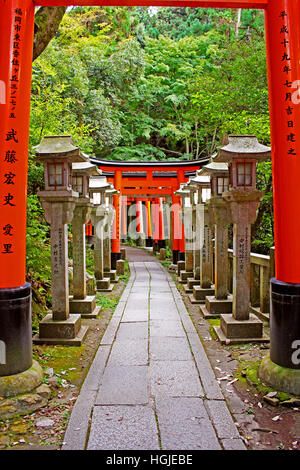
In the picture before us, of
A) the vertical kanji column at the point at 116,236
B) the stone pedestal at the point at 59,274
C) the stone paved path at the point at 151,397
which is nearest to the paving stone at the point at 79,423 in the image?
the stone paved path at the point at 151,397

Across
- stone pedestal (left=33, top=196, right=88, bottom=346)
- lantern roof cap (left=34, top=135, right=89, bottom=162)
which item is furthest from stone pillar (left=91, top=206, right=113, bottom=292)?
stone pedestal (left=33, top=196, right=88, bottom=346)

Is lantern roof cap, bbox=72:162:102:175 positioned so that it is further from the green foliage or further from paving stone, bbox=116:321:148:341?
paving stone, bbox=116:321:148:341

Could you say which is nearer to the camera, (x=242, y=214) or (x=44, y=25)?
(x=242, y=214)

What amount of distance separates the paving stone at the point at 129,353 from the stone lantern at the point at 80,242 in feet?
5.83

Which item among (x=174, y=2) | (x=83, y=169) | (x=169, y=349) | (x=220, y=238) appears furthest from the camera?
(x=220, y=238)

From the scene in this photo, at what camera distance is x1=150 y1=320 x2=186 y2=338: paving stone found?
640 cm

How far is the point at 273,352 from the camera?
13.8ft

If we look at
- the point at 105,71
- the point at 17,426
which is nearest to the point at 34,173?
the point at 17,426

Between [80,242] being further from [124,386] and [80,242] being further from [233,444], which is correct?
[233,444]

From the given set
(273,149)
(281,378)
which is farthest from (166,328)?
(273,149)

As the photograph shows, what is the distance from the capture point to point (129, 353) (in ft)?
17.8

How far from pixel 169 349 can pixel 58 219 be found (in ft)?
9.25

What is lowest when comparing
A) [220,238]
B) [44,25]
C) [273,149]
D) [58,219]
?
[220,238]

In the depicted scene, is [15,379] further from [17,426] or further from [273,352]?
[273,352]
